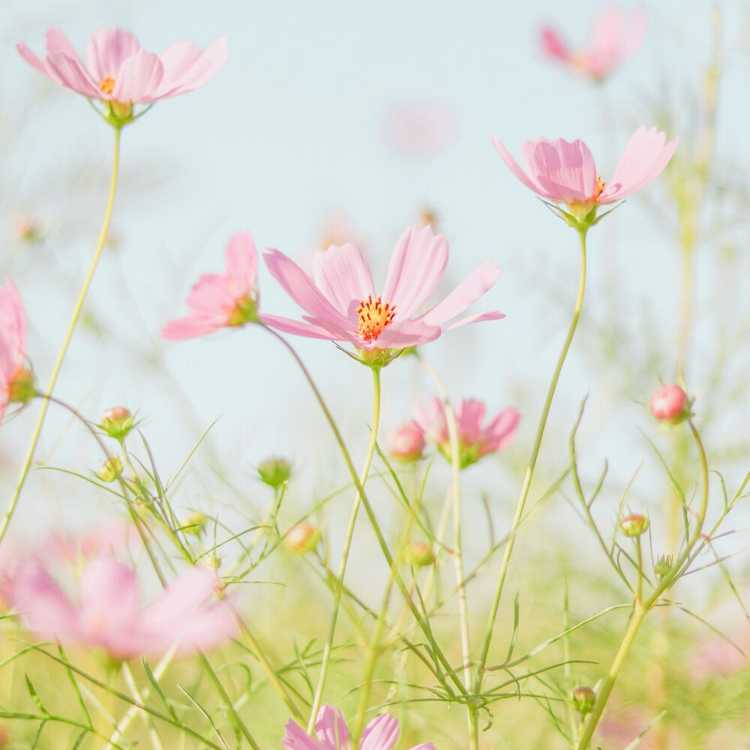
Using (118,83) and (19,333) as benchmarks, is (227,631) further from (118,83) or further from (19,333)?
(118,83)

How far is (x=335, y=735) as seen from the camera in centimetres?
38

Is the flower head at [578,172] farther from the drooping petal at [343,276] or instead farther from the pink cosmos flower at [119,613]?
the pink cosmos flower at [119,613]

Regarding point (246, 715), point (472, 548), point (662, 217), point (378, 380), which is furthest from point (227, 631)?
A: point (472, 548)

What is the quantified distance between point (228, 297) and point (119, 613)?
A: 15 cm

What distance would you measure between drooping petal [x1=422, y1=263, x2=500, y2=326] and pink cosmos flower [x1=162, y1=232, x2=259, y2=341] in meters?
0.07

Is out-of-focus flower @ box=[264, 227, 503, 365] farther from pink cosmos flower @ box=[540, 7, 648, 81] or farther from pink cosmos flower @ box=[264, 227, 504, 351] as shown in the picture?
pink cosmos flower @ box=[540, 7, 648, 81]

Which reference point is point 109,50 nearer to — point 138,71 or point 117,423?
point 138,71

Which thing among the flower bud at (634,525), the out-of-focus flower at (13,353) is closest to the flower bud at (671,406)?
the flower bud at (634,525)

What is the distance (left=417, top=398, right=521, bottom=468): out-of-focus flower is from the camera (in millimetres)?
528

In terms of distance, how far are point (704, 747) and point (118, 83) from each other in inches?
33.3

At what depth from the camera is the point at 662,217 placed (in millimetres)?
1150

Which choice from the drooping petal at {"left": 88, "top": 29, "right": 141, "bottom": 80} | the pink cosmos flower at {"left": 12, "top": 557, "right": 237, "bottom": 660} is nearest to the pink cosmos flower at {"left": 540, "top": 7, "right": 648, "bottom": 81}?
the drooping petal at {"left": 88, "top": 29, "right": 141, "bottom": 80}

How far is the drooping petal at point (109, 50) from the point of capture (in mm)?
533

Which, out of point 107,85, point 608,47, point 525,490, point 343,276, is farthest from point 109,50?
point 608,47
